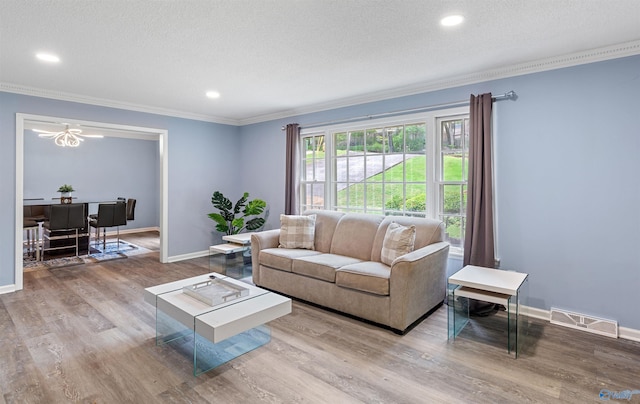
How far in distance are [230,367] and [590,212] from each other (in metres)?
3.30

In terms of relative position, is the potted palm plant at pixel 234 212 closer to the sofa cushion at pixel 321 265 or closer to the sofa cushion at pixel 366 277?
the sofa cushion at pixel 321 265

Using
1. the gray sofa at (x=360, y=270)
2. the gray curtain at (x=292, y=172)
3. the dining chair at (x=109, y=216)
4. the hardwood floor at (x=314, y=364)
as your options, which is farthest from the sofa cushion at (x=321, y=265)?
the dining chair at (x=109, y=216)

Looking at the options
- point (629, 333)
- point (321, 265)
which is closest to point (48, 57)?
point (321, 265)

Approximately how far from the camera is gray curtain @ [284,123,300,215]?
5223 mm

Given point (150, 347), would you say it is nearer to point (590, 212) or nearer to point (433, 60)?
point (433, 60)

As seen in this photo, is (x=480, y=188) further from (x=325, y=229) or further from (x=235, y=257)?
(x=235, y=257)

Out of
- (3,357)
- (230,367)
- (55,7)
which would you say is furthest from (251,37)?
(3,357)

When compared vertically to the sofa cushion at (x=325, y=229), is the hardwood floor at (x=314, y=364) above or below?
below

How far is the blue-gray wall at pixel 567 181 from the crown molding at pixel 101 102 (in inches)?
4.1

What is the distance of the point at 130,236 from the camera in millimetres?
8227

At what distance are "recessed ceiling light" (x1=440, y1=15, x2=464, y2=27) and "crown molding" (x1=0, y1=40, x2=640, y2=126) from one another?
1.27 meters

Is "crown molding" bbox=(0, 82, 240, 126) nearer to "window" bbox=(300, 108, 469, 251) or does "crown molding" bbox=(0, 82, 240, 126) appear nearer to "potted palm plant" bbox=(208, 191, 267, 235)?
"potted palm plant" bbox=(208, 191, 267, 235)

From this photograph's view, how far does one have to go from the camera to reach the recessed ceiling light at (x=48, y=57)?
302 cm

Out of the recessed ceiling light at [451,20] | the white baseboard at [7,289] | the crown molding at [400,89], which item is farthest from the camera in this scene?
the white baseboard at [7,289]
